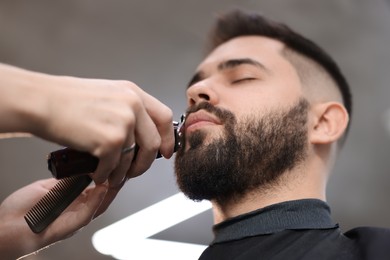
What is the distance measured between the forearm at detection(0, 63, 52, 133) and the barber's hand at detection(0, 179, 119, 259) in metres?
0.35

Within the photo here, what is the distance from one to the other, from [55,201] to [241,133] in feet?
1.31

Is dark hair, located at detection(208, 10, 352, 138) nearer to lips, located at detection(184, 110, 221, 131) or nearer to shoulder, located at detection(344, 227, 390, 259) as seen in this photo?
lips, located at detection(184, 110, 221, 131)

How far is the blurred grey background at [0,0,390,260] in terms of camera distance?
169 cm

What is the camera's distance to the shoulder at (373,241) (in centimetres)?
78

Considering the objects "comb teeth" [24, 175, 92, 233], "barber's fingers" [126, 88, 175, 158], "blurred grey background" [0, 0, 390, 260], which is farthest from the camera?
"blurred grey background" [0, 0, 390, 260]

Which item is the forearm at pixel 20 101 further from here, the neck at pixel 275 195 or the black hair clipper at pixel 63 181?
the neck at pixel 275 195

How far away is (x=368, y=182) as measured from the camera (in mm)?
2375

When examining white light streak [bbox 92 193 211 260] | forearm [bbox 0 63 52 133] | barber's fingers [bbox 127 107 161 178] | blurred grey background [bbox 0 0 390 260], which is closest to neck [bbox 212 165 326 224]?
barber's fingers [bbox 127 107 161 178]

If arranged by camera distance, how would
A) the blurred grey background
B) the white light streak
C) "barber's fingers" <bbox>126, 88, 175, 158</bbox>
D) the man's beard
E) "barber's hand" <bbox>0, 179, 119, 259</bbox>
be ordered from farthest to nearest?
the white light streak, the blurred grey background, the man's beard, "barber's hand" <bbox>0, 179, 119, 259</bbox>, "barber's fingers" <bbox>126, 88, 175, 158</bbox>

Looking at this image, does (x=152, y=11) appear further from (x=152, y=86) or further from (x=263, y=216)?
(x=263, y=216)

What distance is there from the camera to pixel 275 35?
1294 millimetres

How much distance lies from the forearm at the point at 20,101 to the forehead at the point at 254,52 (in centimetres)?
73

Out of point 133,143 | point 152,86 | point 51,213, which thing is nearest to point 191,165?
point 51,213

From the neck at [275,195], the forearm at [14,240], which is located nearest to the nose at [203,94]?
the neck at [275,195]
